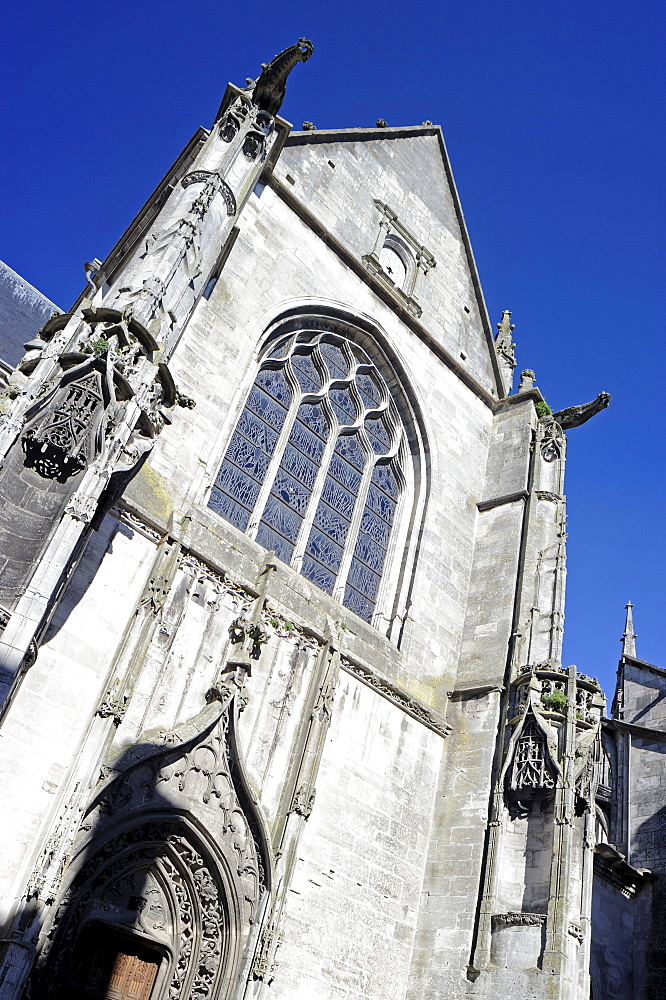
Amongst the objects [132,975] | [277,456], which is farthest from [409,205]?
[132,975]

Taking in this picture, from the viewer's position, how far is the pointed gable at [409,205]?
497 inches

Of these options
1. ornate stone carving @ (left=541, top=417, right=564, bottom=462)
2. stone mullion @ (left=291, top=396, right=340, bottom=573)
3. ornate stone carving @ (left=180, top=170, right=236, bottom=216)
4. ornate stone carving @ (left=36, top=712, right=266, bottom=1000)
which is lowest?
ornate stone carving @ (left=36, top=712, right=266, bottom=1000)

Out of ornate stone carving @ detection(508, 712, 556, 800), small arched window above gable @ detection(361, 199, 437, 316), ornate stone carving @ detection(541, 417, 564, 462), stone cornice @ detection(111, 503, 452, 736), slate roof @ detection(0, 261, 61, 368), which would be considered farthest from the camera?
slate roof @ detection(0, 261, 61, 368)

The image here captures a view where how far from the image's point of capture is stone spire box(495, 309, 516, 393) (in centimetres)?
1482

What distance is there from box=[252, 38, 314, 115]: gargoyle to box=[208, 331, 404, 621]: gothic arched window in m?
2.76

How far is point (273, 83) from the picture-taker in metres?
10.2

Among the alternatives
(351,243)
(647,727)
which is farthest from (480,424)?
(647,727)

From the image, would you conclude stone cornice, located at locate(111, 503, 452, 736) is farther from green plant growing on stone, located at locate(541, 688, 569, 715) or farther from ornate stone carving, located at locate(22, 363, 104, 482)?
ornate stone carving, located at locate(22, 363, 104, 482)

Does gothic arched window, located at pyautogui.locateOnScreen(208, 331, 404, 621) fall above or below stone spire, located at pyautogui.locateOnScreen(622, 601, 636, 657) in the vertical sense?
below

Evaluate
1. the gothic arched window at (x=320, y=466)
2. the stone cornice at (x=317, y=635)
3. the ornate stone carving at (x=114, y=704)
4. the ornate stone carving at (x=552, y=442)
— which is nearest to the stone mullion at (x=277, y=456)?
the gothic arched window at (x=320, y=466)

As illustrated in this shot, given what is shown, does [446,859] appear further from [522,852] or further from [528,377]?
[528,377]

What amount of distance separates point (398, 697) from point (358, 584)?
1.55 m

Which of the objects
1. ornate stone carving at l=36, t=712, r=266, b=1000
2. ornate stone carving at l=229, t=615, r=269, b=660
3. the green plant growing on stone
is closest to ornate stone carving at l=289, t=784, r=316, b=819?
ornate stone carving at l=36, t=712, r=266, b=1000

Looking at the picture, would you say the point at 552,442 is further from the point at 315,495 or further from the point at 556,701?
the point at 556,701
